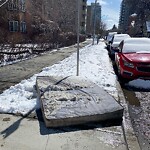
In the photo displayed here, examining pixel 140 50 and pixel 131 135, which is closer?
pixel 131 135

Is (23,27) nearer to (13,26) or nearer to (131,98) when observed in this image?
(13,26)

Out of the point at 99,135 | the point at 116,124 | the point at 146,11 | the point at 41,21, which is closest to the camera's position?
the point at 99,135

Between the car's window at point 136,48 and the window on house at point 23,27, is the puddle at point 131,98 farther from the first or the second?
the window on house at point 23,27

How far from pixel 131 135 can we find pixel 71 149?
Result: 119 centimetres

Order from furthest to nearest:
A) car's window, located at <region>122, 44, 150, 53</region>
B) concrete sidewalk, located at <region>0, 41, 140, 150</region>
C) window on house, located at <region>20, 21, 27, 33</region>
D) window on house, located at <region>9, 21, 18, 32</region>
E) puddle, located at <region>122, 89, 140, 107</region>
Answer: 1. window on house, located at <region>20, 21, 27, 33</region>
2. window on house, located at <region>9, 21, 18, 32</region>
3. car's window, located at <region>122, 44, 150, 53</region>
4. puddle, located at <region>122, 89, 140, 107</region>
5. concrete sidewalk, located at <region>0, 41, 140, 150</region>

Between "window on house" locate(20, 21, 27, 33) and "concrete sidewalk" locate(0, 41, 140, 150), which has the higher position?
"window on house" locate(20, 21, 27, 33)

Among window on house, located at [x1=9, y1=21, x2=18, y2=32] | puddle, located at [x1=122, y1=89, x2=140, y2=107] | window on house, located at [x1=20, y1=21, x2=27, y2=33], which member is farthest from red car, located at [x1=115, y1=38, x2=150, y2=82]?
window on house, located at [x1=20, y1=21, x2=27, y2=33]

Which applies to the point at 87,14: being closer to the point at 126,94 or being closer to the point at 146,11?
the point at 146,11

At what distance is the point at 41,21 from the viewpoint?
29.0 meters

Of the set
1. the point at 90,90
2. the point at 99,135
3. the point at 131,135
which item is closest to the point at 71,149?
the point at 99,135

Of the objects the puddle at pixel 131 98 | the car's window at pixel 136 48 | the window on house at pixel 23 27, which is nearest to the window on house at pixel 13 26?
the window on house at pixel 23 27

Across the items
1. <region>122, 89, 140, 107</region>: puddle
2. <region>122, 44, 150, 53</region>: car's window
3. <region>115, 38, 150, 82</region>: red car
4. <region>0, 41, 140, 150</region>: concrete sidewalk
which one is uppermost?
<region>122, 44, 150, 53</region>: car's window

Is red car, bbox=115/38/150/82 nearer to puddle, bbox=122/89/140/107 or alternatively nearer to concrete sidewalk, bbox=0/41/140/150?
puddle, bbox=122/89/140/107

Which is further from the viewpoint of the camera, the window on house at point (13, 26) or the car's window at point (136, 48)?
the window on house at point (13, 26)
